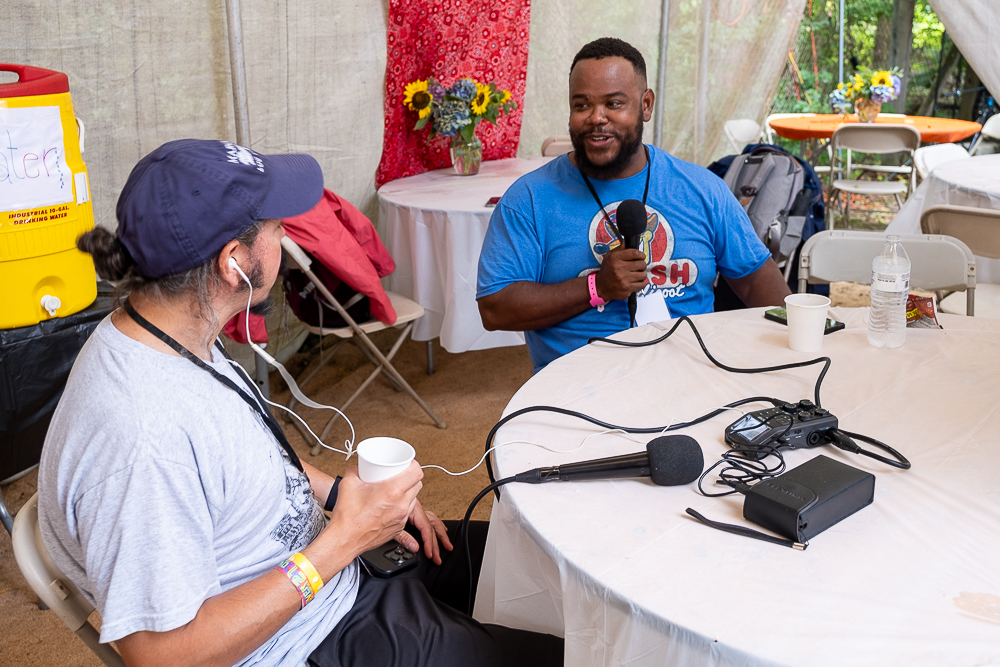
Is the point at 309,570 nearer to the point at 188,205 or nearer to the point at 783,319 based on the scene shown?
the point at 188,205

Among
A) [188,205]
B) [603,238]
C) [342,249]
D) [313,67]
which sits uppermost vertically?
[313,67]

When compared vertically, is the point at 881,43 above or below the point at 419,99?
above

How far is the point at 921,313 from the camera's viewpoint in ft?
6.12

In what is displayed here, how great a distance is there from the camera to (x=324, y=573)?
1176mm

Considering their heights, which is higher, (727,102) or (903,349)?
(727,102)

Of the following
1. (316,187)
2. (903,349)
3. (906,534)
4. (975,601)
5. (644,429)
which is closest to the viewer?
(975,601)

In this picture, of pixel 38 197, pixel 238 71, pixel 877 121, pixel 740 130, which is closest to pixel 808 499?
pixel 38 197

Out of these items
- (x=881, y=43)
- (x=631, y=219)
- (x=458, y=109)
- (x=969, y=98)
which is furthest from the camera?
(x=881, y=43)

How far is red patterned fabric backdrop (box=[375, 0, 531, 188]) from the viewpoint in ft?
13.5

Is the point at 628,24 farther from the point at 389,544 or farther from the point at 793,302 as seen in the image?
the point at 389,544

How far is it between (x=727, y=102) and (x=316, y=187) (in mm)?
4181

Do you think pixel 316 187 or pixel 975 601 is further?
pixel 316 187

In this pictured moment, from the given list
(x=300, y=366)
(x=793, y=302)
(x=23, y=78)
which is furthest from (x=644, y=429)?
(x=300, y=366)

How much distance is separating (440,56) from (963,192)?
2643 millimetres
